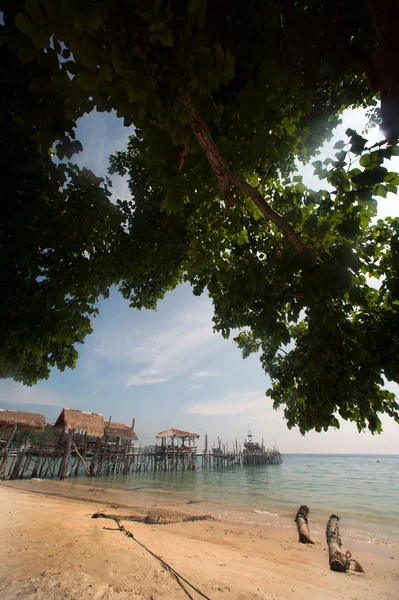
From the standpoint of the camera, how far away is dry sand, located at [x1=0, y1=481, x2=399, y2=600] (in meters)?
3.26

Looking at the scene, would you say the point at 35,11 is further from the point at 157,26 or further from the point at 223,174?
the point at 223,174

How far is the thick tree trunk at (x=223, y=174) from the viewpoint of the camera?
2.24 metres

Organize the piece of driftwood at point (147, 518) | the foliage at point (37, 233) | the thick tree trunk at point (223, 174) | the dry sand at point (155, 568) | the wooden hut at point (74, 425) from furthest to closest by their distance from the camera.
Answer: the wooden hut at point (74, 425), the piece of driftwood at point (147, 518), the dry sand at point (155, 568), the foliage at point (37, 233), the thick tree trunk at point (223, 174)

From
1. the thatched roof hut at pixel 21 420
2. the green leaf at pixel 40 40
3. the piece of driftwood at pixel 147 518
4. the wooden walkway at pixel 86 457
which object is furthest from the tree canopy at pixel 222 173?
the wooden walkway at pixel 86 457

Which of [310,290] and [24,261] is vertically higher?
[24,261]

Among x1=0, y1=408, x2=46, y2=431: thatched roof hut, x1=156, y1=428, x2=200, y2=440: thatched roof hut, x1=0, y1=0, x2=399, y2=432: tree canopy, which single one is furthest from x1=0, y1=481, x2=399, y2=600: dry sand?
x1=156, y1=428, x2=200, y2=440: thatched roof hut

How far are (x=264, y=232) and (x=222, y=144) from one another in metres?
2.20

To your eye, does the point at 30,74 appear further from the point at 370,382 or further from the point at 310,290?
the point at 370,382

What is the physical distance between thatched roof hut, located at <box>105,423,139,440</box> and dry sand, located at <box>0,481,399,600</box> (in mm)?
25065

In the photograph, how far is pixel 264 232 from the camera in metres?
4.58

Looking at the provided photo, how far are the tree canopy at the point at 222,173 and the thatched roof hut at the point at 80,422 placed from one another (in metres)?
25.1

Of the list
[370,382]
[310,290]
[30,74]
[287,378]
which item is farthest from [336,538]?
[30,74]

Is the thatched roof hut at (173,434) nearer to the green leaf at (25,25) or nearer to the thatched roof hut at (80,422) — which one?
the thatched roof hut at (80,422)

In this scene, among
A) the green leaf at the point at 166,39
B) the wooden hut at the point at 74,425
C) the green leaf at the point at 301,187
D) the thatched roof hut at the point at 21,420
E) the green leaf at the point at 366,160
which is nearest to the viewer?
the green leaf at the point at 166,39
